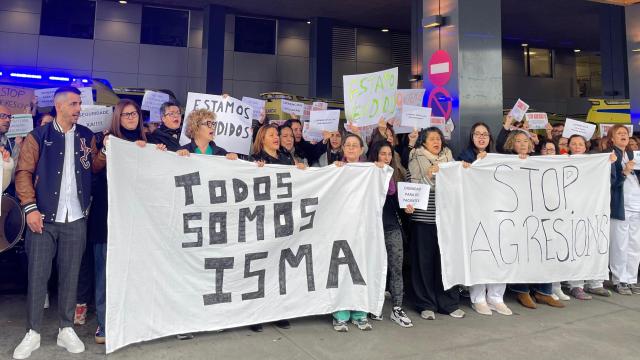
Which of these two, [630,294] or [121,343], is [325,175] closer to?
[121,343]

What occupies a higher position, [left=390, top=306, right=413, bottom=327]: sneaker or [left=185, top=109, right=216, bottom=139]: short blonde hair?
[left=185, top=109, right=216, bottom=139]: short blonde hair

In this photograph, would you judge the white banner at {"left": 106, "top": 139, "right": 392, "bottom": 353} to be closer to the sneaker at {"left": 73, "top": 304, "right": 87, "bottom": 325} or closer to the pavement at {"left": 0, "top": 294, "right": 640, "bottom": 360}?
the pavement at {"left": 0, "top": 294, "right": 640, "bottom": 360}

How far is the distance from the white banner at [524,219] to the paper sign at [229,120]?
226 cm

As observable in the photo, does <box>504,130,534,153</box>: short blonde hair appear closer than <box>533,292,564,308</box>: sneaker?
No

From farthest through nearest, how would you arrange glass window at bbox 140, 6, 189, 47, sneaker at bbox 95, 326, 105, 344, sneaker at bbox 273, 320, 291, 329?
glass window at bbox 140, 6, 189, 47 < sneaker at bbox 273, 320, 291, 329 < sneaker at bbox 95, 326, 105, 344

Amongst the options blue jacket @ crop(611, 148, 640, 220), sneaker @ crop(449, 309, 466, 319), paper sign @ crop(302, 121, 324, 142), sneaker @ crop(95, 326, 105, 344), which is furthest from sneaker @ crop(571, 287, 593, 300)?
sneaker @ crop(95, 326, 105, 344)

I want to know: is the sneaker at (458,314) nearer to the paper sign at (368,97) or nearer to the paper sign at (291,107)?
the paper sign at (368,97)

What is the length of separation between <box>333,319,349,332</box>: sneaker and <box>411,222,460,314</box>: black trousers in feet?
3.19

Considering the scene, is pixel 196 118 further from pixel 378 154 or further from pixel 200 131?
pixel 378 154

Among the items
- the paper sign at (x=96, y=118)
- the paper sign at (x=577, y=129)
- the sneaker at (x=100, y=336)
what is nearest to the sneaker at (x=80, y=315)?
the sneaker at (x=100, y=336)

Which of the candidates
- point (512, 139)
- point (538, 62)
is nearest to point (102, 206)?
point (512, 139)

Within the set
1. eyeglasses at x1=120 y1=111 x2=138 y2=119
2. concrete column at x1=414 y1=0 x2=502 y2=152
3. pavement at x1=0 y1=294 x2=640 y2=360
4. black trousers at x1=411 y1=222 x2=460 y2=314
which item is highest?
concrete column at x1=414 y1=0 x2=502 y2=152

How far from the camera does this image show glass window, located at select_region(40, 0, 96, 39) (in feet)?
48.3

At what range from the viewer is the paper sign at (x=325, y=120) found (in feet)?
18.9
